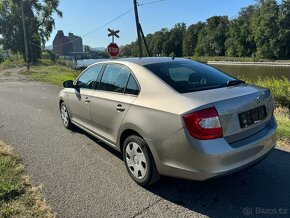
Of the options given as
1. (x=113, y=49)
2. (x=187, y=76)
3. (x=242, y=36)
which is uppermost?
(x=242, y=36)

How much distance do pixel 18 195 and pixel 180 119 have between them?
7.09 feet

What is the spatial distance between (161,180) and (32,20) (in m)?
50.9

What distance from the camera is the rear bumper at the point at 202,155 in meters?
3.13

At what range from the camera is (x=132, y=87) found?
4.07 metres

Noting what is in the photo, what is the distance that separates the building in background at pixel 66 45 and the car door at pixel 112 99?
10133 centimetres

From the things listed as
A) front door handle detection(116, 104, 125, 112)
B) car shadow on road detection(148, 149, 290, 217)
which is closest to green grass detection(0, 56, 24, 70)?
front door handle detection(116, 104, 125, 112)

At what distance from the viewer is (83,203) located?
3.56m

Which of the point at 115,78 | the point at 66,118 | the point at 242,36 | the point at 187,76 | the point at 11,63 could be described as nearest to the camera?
the point at 187,76

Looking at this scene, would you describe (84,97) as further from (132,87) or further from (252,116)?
(252,116)

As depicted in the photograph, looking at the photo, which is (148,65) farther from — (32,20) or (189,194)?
Result: (32,20)

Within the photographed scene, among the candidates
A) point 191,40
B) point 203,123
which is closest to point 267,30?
point 191,40

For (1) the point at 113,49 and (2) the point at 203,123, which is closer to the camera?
(2) the point at 203,123

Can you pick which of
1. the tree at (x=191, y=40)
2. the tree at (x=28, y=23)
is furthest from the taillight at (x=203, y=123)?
the tree at (x=191, y=40)

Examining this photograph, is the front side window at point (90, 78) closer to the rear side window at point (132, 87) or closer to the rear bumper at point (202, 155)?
the rear side window at point (132, 87)
